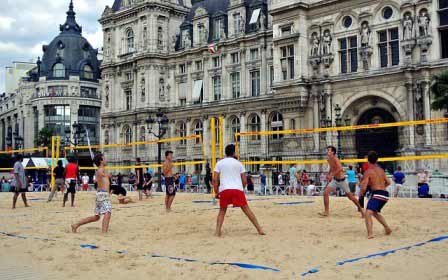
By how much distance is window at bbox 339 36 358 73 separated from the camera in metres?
33.5

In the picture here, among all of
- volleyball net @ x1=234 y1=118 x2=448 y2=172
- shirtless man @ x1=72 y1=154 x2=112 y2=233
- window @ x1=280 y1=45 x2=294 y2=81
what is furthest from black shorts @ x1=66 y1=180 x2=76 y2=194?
window @ x1=280 y1=45 x2=294 y2=81

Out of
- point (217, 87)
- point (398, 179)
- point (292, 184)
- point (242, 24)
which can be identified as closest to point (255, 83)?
point (217, 87)

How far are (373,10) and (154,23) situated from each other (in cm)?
2484

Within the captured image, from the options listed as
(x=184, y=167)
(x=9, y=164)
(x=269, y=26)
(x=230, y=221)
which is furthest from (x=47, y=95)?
(x=230, y=221)

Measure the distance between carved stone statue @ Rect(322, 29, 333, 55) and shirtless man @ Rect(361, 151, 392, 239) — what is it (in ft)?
79.9

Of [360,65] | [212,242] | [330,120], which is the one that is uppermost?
[360,65]

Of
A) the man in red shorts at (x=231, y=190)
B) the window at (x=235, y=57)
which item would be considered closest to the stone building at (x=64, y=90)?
the window at (x=235, y=57)

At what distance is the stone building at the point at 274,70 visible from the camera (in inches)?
1206

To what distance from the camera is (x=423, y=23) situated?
30.1 metres

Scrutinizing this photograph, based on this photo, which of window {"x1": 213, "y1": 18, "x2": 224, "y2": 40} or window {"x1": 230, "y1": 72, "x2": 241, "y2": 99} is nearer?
window {"x1": 230, "y1": 72, "x2": 241, "y2": 99}

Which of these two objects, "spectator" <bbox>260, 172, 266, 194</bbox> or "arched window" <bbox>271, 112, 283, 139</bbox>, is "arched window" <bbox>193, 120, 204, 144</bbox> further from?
"spectator" <bbox>260, 172, 266, 194</bbox>

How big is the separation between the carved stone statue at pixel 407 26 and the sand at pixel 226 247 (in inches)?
729

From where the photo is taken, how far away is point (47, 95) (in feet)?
242

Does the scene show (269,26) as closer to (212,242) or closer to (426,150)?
(426,150)
